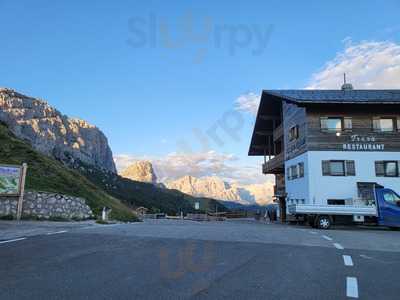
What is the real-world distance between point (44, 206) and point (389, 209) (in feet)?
58.7

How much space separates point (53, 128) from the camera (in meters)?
164

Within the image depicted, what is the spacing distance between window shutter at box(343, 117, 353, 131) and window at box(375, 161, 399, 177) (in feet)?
10.4

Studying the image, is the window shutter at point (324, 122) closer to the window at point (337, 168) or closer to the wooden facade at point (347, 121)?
the wooden facade at point (347, 121)

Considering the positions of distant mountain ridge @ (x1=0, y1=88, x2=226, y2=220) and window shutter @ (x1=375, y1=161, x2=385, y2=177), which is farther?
window shutter @ (x1=375, y1=161, x2=385, y2=177)

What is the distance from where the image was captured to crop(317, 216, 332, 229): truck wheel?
72.2ft

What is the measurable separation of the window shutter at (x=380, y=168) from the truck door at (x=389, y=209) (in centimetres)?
785

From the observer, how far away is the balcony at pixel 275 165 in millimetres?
37947

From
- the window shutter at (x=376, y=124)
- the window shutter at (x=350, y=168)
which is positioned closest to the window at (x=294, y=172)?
the window shutter at (x=350, y=168)

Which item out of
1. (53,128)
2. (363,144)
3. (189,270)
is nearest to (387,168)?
(363,144)

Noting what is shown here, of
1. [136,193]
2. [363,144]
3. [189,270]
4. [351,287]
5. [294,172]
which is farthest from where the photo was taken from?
[136,193]

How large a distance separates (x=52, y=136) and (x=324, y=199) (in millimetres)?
145511

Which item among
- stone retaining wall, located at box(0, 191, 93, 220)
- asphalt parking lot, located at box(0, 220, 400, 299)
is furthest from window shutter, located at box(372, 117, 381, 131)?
stone retaining wall, located at box(0, 191, 93, 220)

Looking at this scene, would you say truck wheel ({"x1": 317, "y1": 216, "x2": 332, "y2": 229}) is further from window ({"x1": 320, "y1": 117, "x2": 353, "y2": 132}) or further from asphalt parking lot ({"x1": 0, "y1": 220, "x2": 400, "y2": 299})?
asphalt parking lot ({"x1": 0, "y1": 220, "x2": 400, "y2": 299})

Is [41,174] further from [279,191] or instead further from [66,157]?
[66,157]
